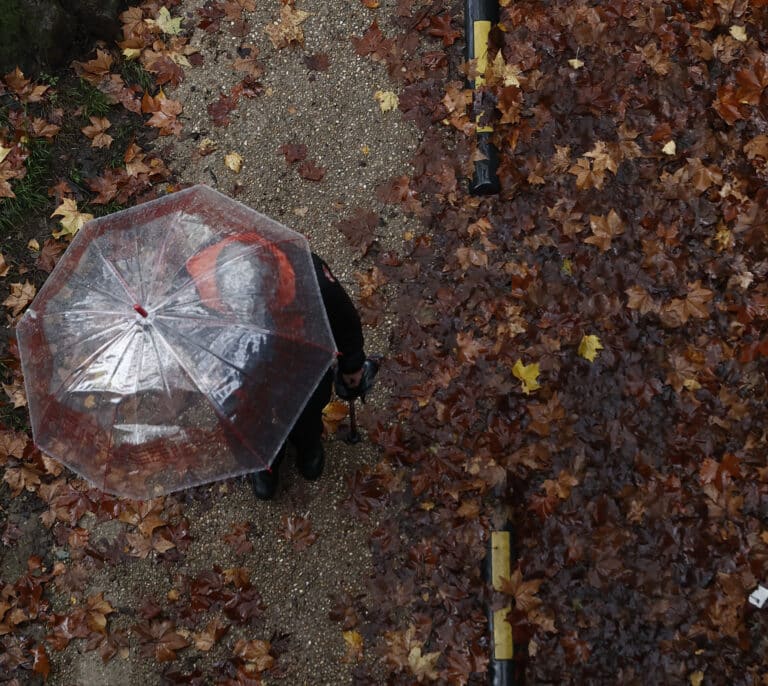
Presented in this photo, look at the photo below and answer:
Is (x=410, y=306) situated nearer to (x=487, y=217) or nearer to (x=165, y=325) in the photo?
(x=487, y=217)

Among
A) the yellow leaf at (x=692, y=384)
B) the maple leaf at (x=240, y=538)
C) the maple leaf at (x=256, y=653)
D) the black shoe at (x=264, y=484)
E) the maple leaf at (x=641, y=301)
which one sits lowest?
the maple leaf at (x=256, y=653)

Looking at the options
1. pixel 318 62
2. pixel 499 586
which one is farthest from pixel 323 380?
pixel 318 62

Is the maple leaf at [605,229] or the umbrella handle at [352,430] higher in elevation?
the maple leaf at [605,229]

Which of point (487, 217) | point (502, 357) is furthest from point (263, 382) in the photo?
point (487, 217)

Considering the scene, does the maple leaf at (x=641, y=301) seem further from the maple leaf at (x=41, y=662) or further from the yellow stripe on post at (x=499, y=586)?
the maple leaf at (x=41, y=662)

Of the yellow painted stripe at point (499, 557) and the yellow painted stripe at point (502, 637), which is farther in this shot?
the yellow painted stripe at point (499, 557)

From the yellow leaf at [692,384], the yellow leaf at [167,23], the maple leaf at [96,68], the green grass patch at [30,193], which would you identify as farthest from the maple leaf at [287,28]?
the yellow leaf at [692,384]
